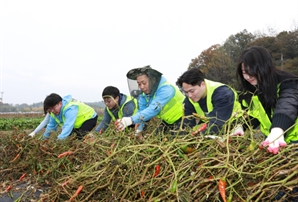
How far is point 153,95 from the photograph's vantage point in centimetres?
386

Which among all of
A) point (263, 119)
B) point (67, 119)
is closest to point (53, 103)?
point (67, 119)

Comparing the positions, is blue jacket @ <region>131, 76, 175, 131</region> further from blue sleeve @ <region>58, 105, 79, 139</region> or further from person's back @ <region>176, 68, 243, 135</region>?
blue sleeve @ <region>58, 105, 79, 139</region>

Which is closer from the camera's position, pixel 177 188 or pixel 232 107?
pixel 177 188

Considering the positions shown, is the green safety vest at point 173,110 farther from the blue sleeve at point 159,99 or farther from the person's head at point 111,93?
the person's head at point 111,93

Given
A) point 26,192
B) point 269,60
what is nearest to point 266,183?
point 269,60

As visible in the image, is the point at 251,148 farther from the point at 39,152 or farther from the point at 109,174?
the point at 39,152

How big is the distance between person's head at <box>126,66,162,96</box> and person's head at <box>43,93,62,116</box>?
120 cm

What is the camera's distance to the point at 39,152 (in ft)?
9.37

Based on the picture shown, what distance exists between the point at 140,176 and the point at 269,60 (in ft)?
3.62

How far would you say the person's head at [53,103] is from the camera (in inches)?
171

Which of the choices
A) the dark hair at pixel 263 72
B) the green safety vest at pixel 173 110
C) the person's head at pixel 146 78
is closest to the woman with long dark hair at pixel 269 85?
the dark hair at pixel 263 72

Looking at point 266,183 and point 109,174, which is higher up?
point 109,174

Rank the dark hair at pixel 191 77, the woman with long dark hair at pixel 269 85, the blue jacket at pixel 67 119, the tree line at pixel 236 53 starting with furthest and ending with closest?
1. the tree line at pixel 236 53
2. the blue jacket at pixel 67 119
3. the dark hair at pixel 191 77
4. the woman with long dark hair at pixel 269 85

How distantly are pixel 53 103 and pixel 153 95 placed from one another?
54.8 inches
